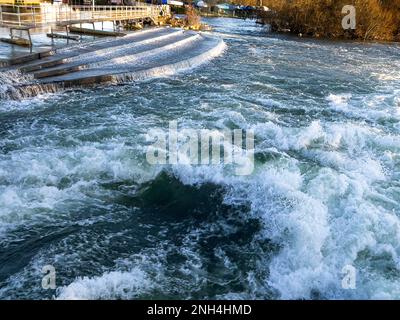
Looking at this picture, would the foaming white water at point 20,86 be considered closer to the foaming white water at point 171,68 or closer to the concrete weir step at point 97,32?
the foaming white water at point 171,68

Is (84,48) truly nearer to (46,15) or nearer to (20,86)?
(46,15)

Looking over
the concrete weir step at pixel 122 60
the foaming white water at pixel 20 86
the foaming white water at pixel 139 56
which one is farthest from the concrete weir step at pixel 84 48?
the foaming white water at pixel 139 56

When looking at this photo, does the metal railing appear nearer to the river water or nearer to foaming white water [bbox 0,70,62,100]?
foaming white water [bbox 0,70,62,100]

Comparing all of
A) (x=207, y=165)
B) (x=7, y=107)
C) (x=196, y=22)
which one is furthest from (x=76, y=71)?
(x=196, y=22)

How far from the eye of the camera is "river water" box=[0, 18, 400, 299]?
612 centimetres

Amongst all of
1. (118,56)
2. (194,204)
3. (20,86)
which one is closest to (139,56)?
(118,56)

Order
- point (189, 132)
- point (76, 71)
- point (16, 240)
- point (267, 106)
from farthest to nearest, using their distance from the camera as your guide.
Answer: point (76, 71)
point (267, 106)
point (189, 132)
point (16, 240)

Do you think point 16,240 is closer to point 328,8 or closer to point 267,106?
point 267,106

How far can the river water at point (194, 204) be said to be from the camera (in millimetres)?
6117

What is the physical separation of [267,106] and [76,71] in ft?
25.2

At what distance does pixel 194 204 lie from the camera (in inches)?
328

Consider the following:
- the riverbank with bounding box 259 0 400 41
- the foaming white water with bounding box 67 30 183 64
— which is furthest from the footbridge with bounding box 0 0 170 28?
the riverbank with bounding box 259 0 400 41

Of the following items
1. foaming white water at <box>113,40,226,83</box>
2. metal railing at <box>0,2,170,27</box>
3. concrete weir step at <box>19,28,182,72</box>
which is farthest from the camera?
Answer: metal railing at <box>0,2,170,27</box>
